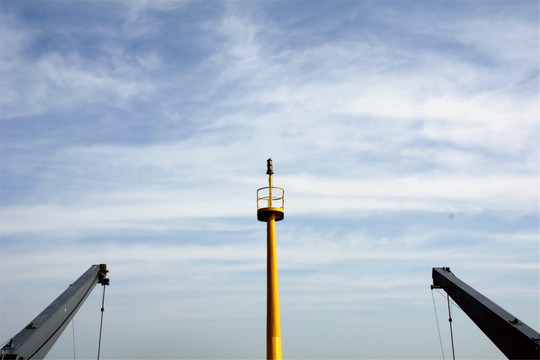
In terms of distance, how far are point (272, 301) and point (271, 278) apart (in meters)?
0.86

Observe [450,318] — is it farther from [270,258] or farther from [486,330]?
[270,258]

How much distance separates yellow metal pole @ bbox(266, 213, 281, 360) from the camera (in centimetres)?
1736

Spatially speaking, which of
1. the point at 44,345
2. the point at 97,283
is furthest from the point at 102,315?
the point at 44,345

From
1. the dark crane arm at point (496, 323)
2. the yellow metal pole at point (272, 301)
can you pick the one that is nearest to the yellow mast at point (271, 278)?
the yellow metal pole at point (272, 301)

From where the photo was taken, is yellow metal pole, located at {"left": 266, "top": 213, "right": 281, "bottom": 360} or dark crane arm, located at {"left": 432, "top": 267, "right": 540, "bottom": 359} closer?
dark crane arm, located at {"left": 432, "top": 267, "right": 540, "bottom": 359}

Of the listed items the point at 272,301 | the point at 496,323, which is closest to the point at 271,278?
the point at 272,301

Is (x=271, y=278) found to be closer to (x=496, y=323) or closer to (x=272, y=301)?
(x=272, y=301)

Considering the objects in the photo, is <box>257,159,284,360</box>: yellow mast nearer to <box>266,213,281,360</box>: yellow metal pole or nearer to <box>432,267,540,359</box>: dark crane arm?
<box>266,213,281,360</box>: yellow metal pole

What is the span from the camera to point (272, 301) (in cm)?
1786

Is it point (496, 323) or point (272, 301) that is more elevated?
point (272, 301)

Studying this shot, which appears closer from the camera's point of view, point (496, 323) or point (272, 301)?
point (496, 323)

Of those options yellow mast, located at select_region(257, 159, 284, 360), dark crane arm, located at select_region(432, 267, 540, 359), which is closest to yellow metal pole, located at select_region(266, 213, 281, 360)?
yellow mast, located at select_region(257, 159, 284, 360)

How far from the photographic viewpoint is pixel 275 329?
1753cm

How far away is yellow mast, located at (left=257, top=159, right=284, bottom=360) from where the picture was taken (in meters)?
17.4
